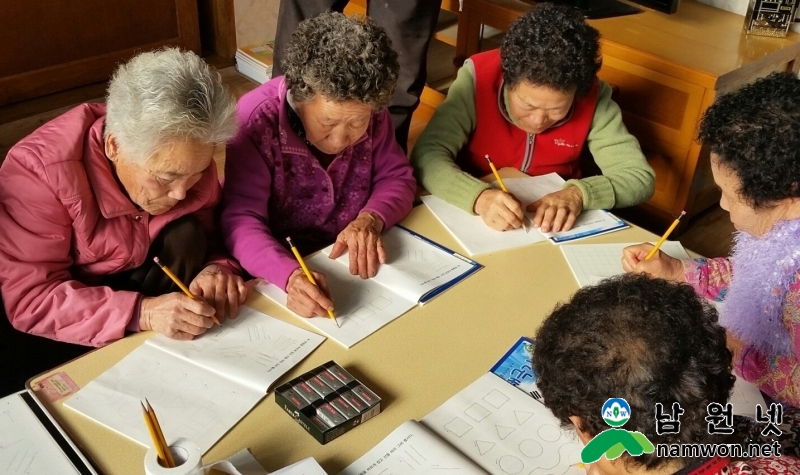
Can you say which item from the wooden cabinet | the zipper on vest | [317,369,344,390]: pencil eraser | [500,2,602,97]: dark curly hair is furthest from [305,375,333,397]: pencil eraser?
the wooden cabinet

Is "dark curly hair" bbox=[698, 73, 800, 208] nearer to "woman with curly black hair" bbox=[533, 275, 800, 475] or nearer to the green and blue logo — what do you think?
"woman with curly black hair" bbox=[533, 275, 800, 475]

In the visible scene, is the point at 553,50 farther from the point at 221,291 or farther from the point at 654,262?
the point at 221,291

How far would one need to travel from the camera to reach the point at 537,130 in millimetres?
2004

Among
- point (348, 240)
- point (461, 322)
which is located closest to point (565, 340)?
point (461, 322)

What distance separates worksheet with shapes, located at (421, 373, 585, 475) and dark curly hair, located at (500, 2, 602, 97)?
0.90 meters

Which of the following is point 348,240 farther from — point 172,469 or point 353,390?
point 172,469

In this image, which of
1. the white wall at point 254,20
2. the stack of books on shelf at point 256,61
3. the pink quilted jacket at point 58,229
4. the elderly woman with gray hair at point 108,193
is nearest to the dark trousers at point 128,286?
the elderly woman with gray hair at point 108,193

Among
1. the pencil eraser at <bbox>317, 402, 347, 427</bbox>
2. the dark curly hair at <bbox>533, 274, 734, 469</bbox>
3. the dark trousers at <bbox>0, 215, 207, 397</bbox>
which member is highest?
the dark curly hair at <bbox>533, 274, 734, 469</bbox>

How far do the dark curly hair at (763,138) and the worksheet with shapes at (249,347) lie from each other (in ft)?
2.60

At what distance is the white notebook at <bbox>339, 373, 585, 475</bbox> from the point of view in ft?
3.54

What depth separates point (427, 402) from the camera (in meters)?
1.20

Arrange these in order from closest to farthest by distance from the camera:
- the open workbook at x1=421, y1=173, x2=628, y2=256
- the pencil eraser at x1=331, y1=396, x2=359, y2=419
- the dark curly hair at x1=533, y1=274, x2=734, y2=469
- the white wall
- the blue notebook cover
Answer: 1. the dark curly hair at x1=533, y1=274, x2=734, y2=469
2. the pencil eraser at x1=331, y1=396, x2=359, y2=419
3. the blue notebook cover
4. the open workbook at x1=421, y1=173, x2=628, y2=256
5. the white wall

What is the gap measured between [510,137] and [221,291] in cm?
104

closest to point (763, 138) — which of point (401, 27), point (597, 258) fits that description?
point (597, 258)
